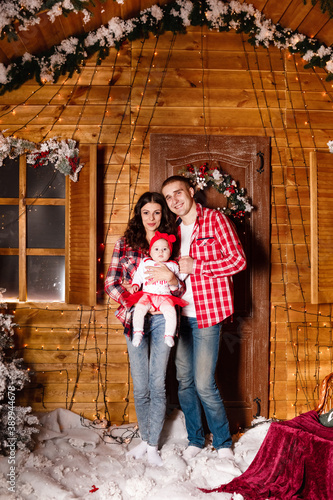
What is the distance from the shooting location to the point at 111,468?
272 centimetres

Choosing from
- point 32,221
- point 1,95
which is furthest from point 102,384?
point 1,95

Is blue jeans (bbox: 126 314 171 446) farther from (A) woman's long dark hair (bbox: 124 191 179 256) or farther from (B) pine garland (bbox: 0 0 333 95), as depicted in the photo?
(B) pine garland (bbox: 0 0 333 95)

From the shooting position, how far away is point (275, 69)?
354cm

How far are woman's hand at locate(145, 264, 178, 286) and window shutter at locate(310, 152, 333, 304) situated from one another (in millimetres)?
1277

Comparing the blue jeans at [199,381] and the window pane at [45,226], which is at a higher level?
the window pane at [45,226]

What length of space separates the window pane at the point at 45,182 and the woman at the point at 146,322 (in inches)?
40.4

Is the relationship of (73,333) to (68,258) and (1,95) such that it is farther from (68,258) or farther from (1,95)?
(1,95)

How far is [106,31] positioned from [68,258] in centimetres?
189

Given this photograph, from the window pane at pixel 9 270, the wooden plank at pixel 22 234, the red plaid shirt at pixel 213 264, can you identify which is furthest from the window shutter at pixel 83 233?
the red plaid shirt at pixel 213 264

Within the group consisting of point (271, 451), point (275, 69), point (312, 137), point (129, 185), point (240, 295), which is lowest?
point (271, 451)

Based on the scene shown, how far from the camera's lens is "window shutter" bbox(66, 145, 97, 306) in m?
3.21

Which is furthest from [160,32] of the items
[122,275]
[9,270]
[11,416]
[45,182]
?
[11,416]

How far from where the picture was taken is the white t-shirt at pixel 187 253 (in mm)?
2811

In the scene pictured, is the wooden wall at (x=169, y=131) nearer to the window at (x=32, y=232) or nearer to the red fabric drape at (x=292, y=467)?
the window at (x=32, y=232)
